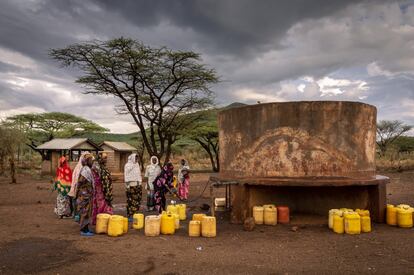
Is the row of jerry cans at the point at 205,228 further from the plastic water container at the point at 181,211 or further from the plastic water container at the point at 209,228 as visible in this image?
the plastic water container at the point at 181,211

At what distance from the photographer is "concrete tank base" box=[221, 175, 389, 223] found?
8.88 m

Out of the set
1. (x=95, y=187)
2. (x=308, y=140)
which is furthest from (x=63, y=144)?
(x=308, y=140)

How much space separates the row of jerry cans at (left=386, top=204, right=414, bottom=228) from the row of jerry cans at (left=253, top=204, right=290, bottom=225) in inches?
94.7

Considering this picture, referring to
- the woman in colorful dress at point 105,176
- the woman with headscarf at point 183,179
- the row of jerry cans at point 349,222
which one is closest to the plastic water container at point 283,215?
the row of jerry cans at point 349,222

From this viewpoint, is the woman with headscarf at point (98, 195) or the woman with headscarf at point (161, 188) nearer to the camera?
the woman with headscarf at point (98, 195)

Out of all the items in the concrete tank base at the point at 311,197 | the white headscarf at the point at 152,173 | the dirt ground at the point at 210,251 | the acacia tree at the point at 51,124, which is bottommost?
the dirt ground at the point at 210,251

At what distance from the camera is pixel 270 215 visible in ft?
29.0

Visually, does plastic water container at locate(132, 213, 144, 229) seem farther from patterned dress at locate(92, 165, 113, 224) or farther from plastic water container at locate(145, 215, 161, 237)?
patterned dress at locate(92, 165, 113, 224)

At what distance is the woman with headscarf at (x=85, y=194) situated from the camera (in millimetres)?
7746

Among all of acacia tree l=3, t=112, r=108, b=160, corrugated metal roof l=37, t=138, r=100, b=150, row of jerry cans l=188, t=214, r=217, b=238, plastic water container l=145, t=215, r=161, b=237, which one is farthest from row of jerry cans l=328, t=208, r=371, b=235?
acacia tree l=3, t=112, r=108, b=160

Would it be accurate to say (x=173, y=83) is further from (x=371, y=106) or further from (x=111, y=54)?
(x=371, y=106)

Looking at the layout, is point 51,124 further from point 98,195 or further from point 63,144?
point 98,195

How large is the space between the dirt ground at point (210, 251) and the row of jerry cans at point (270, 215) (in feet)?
0.81

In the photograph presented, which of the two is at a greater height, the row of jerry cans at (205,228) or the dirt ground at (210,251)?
the row of jerry cans at (205,228)
